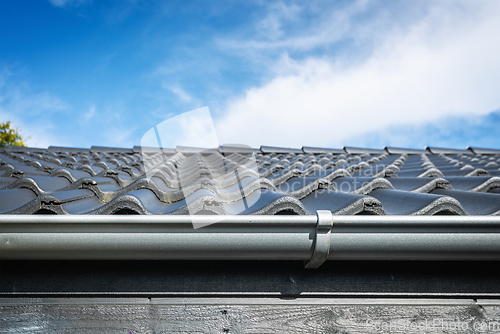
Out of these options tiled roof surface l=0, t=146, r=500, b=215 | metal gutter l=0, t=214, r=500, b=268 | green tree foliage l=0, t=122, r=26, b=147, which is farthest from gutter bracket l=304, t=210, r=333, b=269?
green tree foliage l=0, t=122, r=26, b=147

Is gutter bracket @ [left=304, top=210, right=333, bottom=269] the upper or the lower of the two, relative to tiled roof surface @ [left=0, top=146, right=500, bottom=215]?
lower

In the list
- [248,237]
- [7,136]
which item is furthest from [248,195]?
[7,136]

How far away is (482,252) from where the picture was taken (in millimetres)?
1273

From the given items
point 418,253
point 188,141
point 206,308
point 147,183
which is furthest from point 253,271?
point 188,141

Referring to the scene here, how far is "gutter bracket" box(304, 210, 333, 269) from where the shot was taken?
121cm

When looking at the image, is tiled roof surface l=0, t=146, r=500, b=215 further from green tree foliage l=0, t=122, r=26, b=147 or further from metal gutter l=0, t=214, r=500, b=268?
green tree foliage l=0, t=122, r=26, b=147

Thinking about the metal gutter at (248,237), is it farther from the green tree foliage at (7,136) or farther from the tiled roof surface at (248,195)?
the green tree foliage at (7,136)

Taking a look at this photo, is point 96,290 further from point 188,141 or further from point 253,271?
point 188,141

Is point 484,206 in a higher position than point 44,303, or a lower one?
higher

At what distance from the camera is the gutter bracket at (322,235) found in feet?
3.96

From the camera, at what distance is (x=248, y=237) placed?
122cm

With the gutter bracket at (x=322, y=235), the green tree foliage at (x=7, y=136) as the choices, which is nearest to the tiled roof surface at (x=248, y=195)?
the gutter bracket at (x=322, y=235)

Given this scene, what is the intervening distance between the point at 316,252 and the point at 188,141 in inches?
67.3

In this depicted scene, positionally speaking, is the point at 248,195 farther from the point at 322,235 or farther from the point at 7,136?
the point at 7,136
